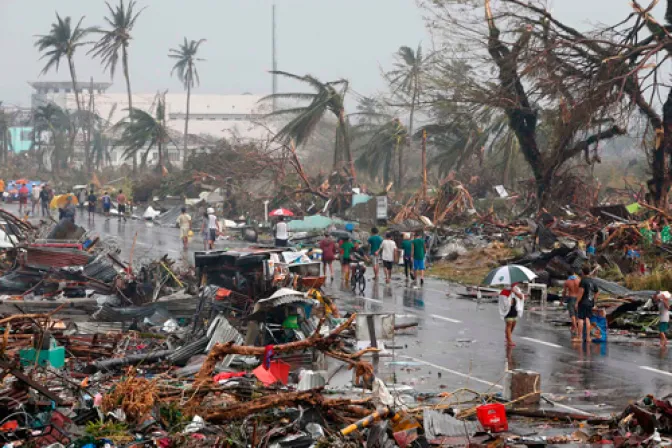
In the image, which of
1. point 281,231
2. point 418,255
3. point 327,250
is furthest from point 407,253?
point 281,231

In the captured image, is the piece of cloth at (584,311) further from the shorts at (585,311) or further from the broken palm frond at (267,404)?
the broken palm frond at (267,404)

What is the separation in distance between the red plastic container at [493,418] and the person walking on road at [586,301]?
680cm

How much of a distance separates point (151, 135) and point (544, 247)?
3809 centimetres

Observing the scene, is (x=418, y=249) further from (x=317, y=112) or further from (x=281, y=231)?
(x=317, y=112)

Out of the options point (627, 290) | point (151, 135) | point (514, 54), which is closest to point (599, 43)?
point (514, 54)

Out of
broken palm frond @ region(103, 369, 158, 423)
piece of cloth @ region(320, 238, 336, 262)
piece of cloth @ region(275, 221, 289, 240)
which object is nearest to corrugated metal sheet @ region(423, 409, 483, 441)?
broken palm frond @ region(103, 369, 158, 423)

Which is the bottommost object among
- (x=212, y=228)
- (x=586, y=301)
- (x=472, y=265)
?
(x=586, y=301)

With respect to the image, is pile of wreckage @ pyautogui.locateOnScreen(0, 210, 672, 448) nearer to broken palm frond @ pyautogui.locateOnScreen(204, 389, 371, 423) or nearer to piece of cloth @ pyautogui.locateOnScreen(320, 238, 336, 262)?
broken palm frond @ pyautogui.locateOnScreen(204, 389, 371, 423)

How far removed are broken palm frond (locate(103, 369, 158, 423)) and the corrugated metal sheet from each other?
2928 millimetres

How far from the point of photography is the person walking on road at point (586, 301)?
17.2 meters

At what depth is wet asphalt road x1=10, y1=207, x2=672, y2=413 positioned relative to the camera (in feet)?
44.9

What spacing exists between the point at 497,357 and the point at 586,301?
216cm

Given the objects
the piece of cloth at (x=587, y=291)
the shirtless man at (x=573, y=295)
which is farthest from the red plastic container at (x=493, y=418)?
the shirtless man at (x=573, y=295)

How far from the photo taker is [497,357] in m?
16.2
